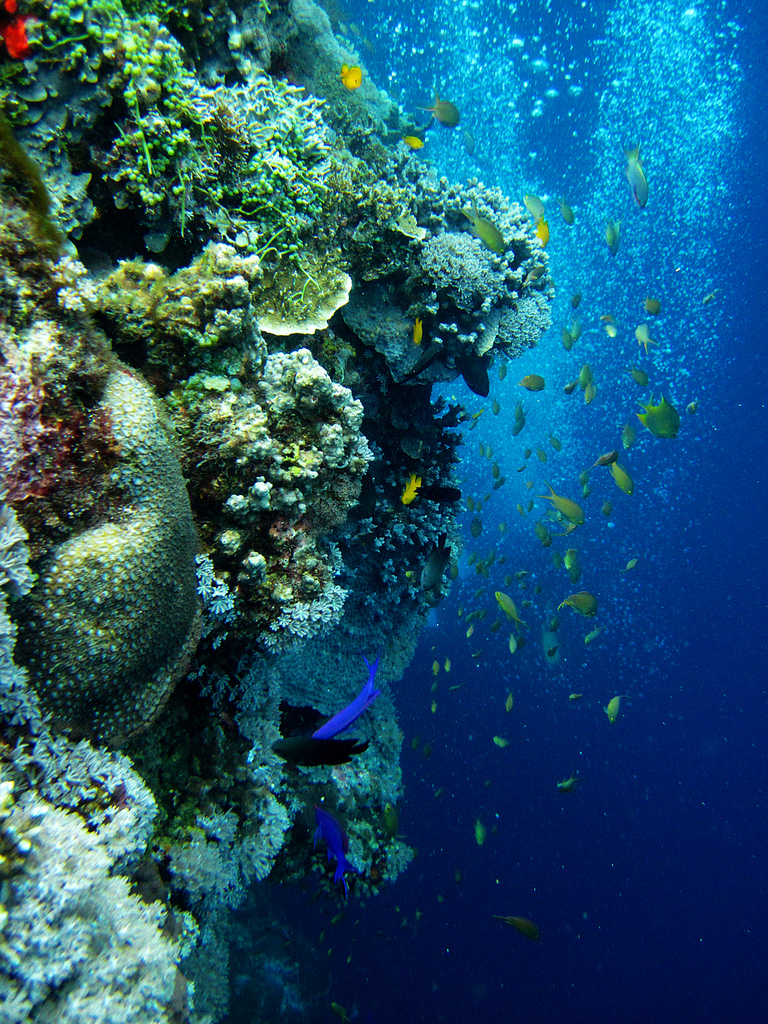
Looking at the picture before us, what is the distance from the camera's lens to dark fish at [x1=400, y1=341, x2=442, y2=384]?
3998 millimetres

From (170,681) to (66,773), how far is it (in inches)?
19.2

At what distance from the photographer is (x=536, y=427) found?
99.5ft

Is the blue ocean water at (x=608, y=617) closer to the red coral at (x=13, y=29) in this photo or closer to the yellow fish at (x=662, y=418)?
the yellow fish at (x=662, y=418)

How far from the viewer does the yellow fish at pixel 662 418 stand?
5.47 metres

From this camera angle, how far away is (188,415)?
7.77 ft

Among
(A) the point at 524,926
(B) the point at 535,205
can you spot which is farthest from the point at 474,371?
(A) the point at 524,926

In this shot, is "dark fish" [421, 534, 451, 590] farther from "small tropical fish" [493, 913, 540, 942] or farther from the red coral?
"small tropical fish" [493, 913, 540, 942]

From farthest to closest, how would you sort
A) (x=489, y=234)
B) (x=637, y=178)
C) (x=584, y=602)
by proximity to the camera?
(x=584, y=602) < (x=637, y=178) < (x=489, y=234)

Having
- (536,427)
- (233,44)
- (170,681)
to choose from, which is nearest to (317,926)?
(170,681)

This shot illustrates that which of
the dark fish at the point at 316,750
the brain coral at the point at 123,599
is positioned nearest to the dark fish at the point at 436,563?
the dark fish at the point at 316,750

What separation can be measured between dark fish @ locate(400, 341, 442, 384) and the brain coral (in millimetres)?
2581

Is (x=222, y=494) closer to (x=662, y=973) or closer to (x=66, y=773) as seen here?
(x=66, y=773)

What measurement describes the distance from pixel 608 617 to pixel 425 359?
997 inches

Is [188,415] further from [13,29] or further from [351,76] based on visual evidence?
[351,76]
